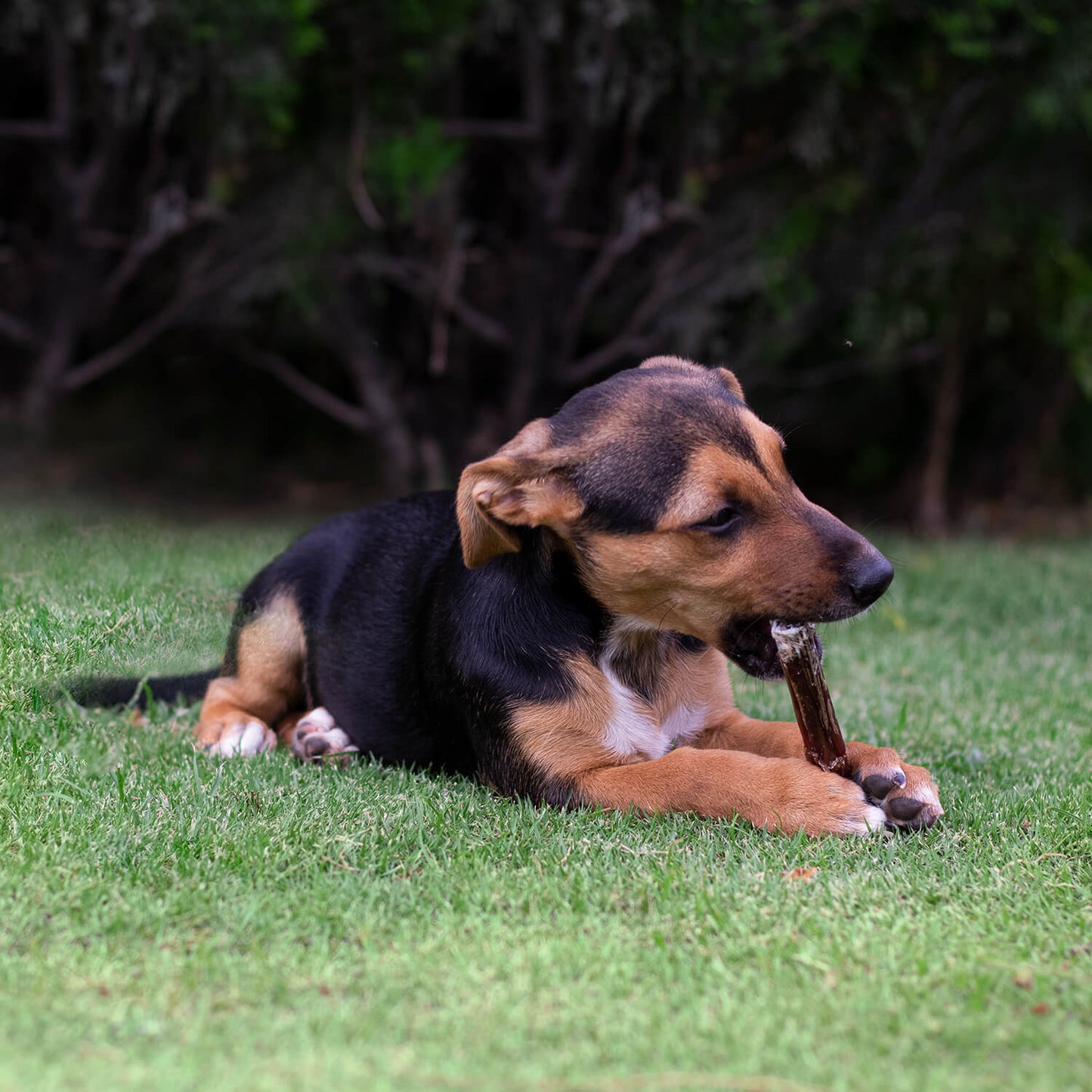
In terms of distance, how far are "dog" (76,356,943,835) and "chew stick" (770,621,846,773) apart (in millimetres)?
70

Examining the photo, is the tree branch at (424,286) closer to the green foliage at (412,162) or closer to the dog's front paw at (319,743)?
the green foliage at (412,162)

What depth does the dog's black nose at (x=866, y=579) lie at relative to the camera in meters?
3.94

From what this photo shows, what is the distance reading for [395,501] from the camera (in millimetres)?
5691

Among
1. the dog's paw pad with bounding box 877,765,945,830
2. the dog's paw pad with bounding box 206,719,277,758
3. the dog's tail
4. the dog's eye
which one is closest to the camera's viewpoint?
the dog's paw pad with bounding box 877,765,945,830

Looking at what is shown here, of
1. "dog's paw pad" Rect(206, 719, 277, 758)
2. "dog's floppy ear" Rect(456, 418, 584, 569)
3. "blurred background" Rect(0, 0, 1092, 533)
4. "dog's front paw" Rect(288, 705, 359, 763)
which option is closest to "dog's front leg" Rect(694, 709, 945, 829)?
"dog's floppy ear" Rect(456, 418, 584, 569)

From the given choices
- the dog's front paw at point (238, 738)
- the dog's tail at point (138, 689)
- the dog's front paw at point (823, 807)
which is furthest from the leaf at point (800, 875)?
the dog's tail at point (138, 689)

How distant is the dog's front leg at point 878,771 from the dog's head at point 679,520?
378 millimetres

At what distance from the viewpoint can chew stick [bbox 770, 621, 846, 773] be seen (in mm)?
4074

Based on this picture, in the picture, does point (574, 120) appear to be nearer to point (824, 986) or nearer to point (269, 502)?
point (269, 502)

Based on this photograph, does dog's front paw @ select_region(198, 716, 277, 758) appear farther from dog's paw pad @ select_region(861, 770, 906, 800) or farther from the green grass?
dog's paw pad @ select_region(861, 770, 906, 800)

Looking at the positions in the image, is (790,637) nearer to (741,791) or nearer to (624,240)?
(741,791)

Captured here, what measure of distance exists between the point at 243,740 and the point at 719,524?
207 centimetres

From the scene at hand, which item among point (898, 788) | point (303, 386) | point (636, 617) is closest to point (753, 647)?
point (636, 617)

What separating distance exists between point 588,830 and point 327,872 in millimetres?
798
